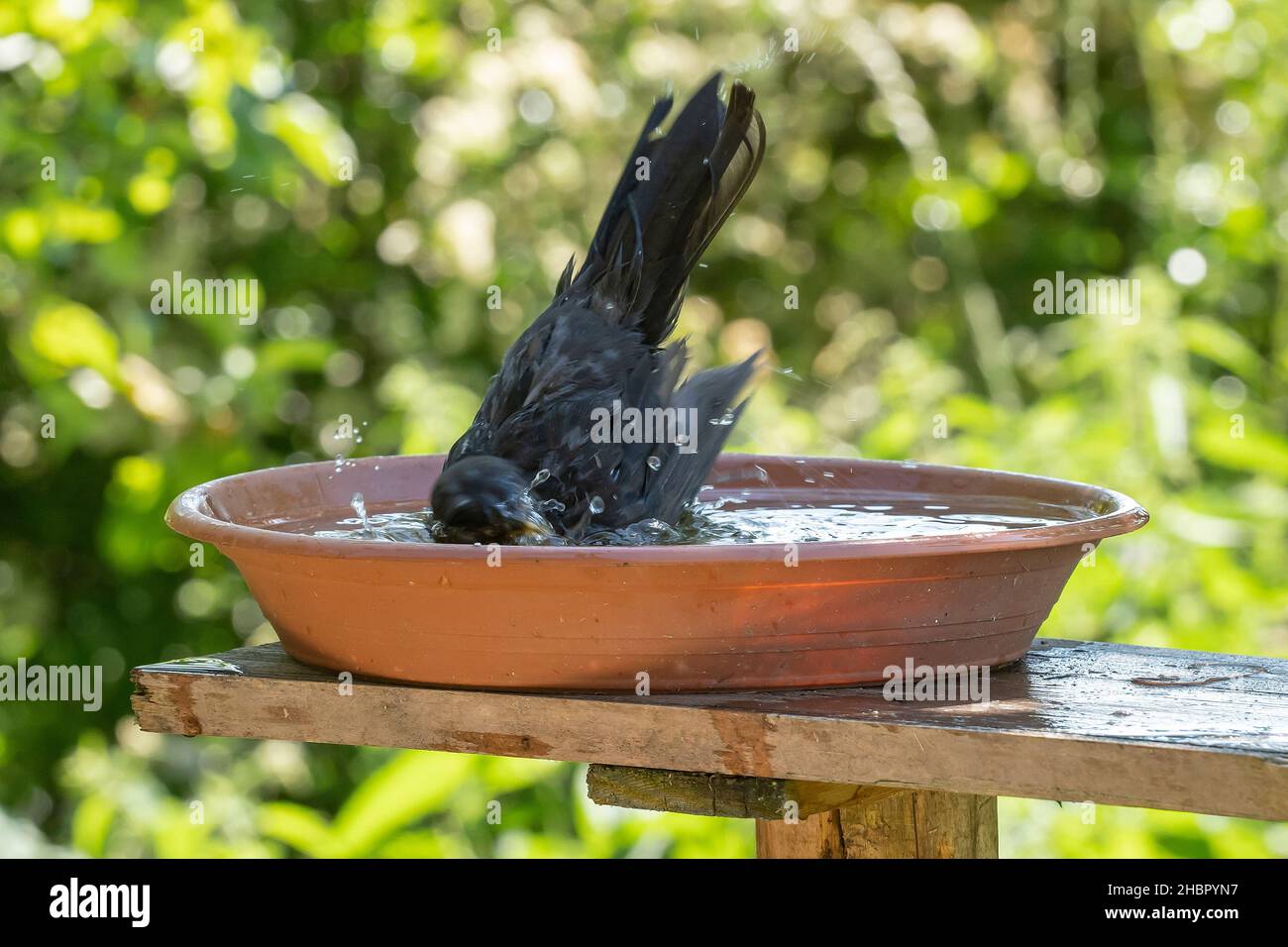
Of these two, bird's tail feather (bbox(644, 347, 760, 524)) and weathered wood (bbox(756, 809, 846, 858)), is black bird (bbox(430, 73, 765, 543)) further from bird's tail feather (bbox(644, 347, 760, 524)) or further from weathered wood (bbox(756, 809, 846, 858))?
weathered wood (bbox(756, 809, 846, 858))

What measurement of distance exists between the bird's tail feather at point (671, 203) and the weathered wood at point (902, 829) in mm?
745

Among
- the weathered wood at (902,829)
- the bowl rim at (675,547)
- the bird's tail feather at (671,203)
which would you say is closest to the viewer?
the bowl rim at (675,547)

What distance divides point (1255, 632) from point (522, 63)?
2.56m

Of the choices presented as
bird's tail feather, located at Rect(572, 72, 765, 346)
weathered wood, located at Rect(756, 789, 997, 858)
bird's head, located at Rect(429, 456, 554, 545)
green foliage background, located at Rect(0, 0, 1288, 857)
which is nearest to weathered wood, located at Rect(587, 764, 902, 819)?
weathered wood, located at Rect(756, 789, 997, 858)

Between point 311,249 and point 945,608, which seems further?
point 311,249

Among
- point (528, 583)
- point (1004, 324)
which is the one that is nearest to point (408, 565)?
point (528, 583)

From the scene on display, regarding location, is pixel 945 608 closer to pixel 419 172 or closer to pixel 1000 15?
pixel 419 172

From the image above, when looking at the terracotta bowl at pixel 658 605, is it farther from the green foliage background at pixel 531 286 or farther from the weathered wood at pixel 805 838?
the green foliage background at pixel 531 286

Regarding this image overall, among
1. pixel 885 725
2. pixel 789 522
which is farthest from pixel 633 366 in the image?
pixel 885 725

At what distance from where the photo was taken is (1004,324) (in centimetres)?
538

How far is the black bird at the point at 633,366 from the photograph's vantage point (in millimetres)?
1942

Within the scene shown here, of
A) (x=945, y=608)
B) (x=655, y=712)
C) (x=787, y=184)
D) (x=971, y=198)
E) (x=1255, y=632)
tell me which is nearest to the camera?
(x=655, y=712)

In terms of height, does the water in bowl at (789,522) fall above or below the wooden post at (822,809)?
above

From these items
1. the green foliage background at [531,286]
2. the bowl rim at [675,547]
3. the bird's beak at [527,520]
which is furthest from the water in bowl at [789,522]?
the green foliage background at [531,286]
